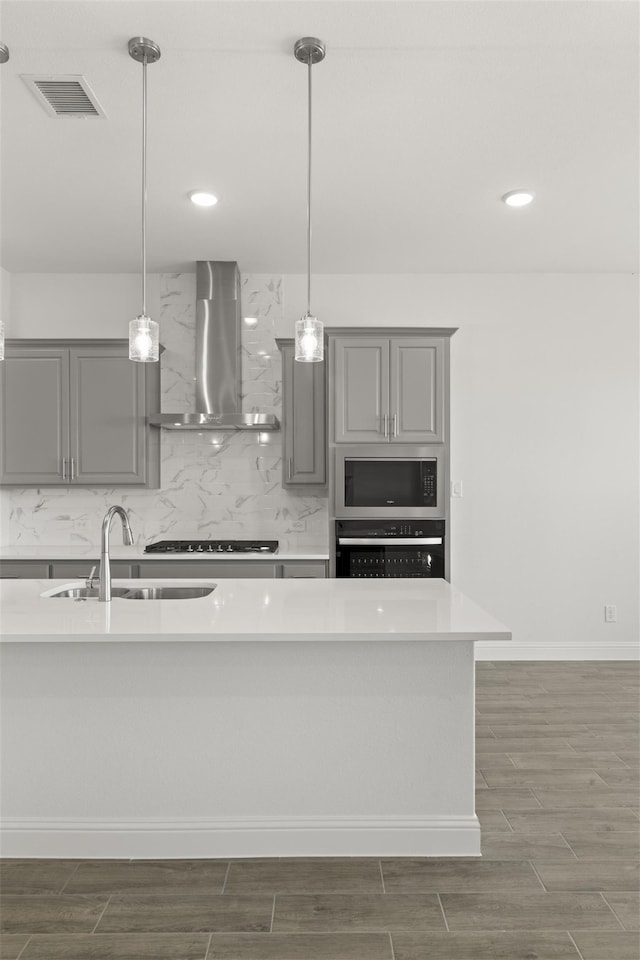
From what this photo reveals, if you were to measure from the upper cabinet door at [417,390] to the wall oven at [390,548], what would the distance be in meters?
0.57

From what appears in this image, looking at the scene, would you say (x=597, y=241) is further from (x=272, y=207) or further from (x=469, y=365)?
(x=272, y=207)

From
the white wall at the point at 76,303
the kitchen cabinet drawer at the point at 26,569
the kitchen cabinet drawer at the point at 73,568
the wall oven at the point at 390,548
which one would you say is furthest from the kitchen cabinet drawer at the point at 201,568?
the white wall at the point at 76,303

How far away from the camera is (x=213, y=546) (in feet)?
14.7

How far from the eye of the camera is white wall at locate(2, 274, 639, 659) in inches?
199

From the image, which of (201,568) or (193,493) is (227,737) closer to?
(201,568)

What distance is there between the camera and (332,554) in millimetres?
4391

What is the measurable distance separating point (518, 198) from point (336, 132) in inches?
46.8

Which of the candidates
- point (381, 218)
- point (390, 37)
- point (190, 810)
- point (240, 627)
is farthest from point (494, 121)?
point (190, 810)

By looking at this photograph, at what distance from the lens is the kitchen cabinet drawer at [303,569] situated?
170 inches

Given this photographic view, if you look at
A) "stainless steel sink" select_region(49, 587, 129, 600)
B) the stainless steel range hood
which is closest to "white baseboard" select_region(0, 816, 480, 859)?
"stainless steel sink" select_region(49, 587, 129, 600)

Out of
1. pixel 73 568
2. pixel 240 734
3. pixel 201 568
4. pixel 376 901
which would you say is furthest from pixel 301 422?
pixel 376 901

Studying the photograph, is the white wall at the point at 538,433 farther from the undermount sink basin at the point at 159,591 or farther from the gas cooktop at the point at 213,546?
the undermount sink basin at the point at 159,591

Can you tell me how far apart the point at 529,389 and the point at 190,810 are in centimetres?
379

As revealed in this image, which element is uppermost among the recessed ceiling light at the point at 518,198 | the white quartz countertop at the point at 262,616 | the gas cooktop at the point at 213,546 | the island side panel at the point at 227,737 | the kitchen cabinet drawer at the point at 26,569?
the recessed ceiling light at the point at 518,198
